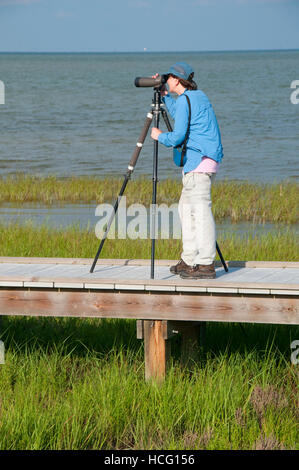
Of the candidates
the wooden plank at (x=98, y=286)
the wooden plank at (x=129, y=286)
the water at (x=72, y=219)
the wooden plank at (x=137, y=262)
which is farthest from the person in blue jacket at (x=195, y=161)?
the water at (x=72, y=219)

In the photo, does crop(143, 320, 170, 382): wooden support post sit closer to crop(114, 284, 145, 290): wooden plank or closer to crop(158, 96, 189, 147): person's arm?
crop(114, 284, 145, 290): wooden plank

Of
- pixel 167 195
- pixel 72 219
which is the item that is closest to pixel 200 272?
pixel 72 219

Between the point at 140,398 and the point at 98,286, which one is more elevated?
the point at 98,286

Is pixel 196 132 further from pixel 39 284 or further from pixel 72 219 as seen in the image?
pixel 72 219

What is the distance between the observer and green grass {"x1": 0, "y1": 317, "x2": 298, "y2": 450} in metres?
5.03

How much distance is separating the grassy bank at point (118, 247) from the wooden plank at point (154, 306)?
3.49m

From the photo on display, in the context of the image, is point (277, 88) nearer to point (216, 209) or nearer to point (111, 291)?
point (216, 209)

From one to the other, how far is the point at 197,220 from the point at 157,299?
1.97ft

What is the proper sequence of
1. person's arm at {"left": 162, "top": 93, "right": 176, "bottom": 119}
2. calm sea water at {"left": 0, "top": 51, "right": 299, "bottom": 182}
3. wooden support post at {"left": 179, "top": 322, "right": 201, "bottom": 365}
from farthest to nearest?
calm sea water at {"left": 0, "top": 51, "right": 299, "bottom": 182} < wooden support post at {"left": 179, "top": 322, "right": 201, "bottom": 365} < person's arm at {"left": 162, "top": 93, "right": 176, "bottom": 119}

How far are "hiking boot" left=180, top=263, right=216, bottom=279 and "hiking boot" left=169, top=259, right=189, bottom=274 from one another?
0.07 meters

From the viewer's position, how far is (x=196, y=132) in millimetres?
5914

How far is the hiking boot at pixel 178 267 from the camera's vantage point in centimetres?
616

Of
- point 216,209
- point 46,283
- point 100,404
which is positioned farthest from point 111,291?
point 216,209

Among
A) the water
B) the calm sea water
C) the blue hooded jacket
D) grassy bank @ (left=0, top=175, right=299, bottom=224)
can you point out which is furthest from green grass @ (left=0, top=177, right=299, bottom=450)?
the calm sea water
